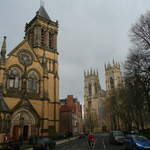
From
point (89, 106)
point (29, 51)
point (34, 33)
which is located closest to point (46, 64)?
point (29, 51)

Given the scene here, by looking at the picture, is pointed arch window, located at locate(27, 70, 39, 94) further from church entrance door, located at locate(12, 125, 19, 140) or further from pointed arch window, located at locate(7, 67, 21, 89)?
church entrance door, located at locate(12, 125, 19, 140)

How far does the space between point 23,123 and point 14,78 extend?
781 centimetres

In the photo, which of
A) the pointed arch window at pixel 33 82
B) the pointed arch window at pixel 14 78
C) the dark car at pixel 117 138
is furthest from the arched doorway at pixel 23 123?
the dark car at pixel 117 138

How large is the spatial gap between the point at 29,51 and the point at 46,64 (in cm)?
436

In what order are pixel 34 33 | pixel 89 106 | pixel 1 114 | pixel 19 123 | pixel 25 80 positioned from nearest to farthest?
pixel 1 114, pixel 19 123, pixel 25 80, pixel 34 33, pixel 89 106

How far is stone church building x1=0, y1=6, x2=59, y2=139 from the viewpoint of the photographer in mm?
30750

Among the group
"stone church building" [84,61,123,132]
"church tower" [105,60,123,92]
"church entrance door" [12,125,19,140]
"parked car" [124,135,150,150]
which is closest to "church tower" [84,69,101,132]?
"stone church building" [84,61,123,132]

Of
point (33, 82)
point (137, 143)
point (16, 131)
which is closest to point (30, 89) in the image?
point (33, 82)

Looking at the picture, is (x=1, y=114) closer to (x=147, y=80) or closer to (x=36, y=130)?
(x=36, y=130)

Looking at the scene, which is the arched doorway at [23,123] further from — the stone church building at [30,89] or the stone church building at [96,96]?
the stone church building at [96,96]

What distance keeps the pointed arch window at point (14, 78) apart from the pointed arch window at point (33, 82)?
6.53 ft

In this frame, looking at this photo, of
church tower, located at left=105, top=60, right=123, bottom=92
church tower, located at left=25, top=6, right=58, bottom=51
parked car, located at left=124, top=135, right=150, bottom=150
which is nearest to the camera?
parked car, located at left=124, top=135, right=150, bottom=150

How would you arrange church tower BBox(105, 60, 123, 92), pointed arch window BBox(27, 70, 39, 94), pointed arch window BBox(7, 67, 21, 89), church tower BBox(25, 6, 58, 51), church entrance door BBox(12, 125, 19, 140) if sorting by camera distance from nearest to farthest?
church entrance door BBox(12, 125, 19, 140)
pointed arch window BBox(7, 67, 21, 89)
pointed arch window BBox(27, 70, 39, 94)
church tower BBox(25, 6, 58, 51)
church tower BBox(105, 60, 123, 92)

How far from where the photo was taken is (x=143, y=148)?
1395 cm
